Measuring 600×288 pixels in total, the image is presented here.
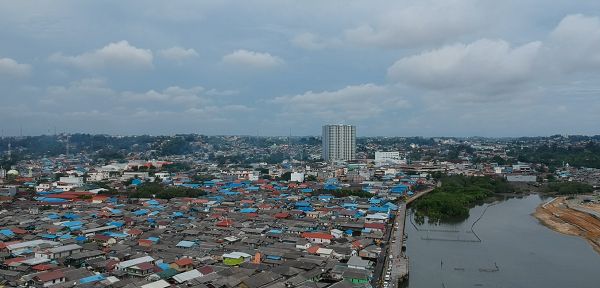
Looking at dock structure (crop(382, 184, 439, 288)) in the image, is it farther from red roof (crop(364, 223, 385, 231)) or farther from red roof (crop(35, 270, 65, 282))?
red roof (crop(35, 270, 65, 282))

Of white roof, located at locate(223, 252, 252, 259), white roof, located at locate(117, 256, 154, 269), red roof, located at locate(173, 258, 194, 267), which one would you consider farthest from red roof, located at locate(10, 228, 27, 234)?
white roof, located at locate(223, 252, 252, 259)

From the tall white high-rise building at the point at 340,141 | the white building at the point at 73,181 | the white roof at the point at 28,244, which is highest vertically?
the tall white high-rise building at the point at 340,141

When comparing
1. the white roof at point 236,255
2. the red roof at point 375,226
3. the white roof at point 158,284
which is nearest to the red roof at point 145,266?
the white roof at point 158,284

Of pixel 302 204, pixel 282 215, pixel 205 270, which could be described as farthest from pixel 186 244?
pixel 302 204

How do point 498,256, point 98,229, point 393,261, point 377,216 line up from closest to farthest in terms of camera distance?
point 393,261 → point 498,256 → point 98,229 → point 377,216

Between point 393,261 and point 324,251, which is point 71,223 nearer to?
point 324,251

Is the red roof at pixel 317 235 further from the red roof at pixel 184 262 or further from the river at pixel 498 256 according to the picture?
the red roof at pixel 184 262
